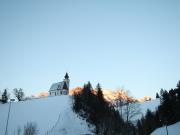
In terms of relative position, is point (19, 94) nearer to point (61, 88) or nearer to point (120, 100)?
point (61, 88)

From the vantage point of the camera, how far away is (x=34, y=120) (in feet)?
280

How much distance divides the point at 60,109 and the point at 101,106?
15.9m

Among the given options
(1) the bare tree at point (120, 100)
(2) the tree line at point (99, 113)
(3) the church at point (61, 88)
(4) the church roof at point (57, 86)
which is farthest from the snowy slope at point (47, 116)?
(4) the church roof at point (57, 86)

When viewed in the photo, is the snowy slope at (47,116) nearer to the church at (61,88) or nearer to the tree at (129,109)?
the tree at (129,109)

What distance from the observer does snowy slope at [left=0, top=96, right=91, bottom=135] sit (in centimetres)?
7524

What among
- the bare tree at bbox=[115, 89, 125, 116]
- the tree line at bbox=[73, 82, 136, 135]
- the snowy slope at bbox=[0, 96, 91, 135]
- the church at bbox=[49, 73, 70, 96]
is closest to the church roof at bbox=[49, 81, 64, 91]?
the church at bbox=[49, 73, 70, 96]

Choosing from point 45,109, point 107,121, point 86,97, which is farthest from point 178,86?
point 45,109

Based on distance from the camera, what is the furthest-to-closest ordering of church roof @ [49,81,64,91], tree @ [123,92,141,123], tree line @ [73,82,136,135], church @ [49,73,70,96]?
church roof @ [49,81,64,91] < church @ [49,73,70,96] < tree line @ [73,82,136,135] < tree @ [123,92,141,123]

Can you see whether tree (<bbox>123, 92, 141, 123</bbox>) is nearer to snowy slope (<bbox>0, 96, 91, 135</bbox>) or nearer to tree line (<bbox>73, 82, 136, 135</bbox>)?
tree line (<bbox>73, 82, 136, 135</bbox>)

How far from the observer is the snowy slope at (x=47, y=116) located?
7524 centimetres

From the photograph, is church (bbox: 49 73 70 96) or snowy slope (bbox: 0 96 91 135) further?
church (bbox: 49 73 70 96)

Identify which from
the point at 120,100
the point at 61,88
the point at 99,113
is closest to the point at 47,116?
the point at 99,113

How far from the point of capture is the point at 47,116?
8588cm

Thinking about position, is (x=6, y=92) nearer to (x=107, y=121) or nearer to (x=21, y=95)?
(x=21, y=95)
